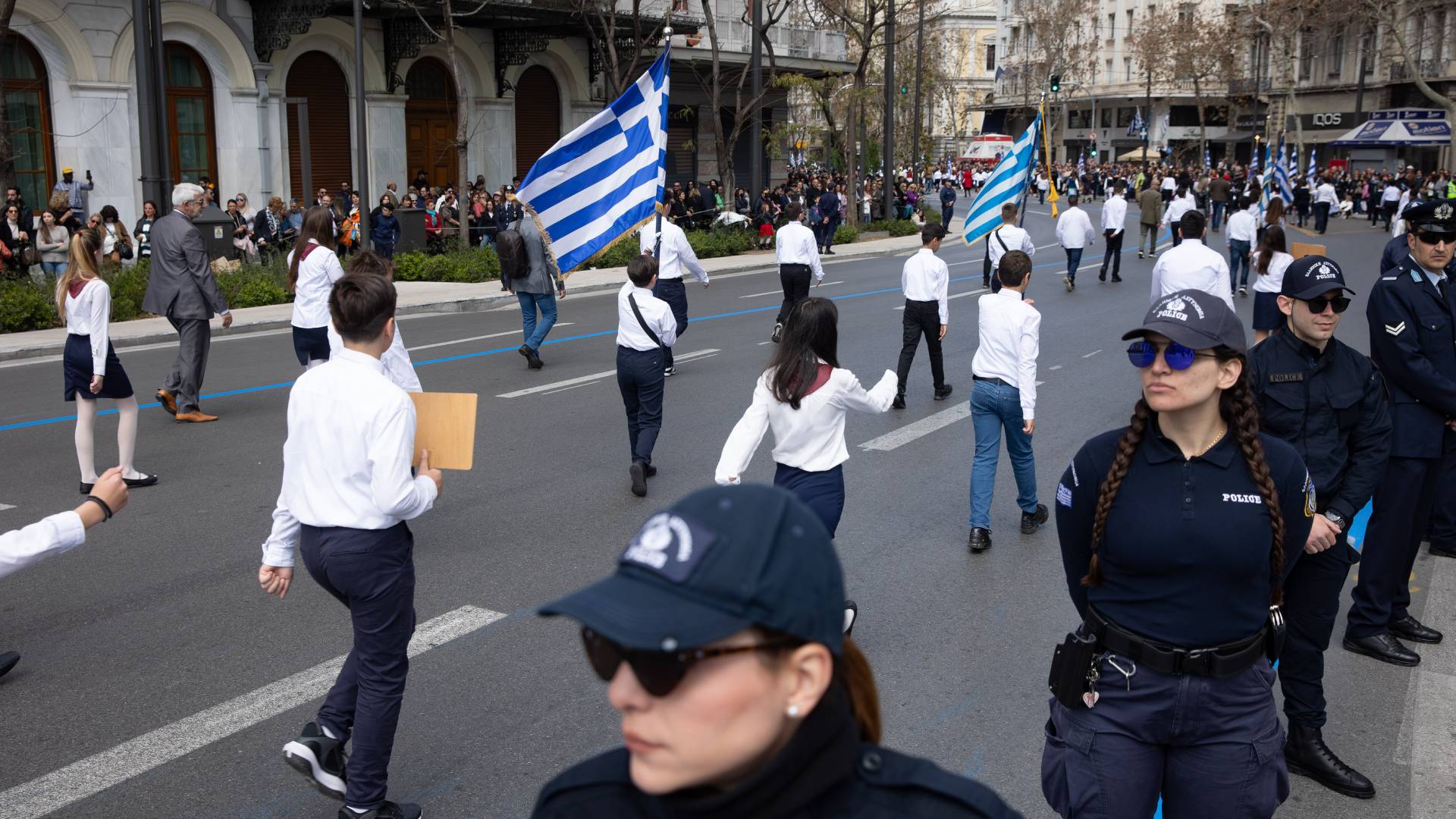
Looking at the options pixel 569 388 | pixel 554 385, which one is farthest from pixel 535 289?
pixel 569 388

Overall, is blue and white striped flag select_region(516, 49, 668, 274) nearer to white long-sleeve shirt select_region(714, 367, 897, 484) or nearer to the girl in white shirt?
the girl in white shirt

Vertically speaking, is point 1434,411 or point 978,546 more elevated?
point 1434,411

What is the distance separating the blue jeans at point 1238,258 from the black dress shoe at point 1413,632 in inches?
589

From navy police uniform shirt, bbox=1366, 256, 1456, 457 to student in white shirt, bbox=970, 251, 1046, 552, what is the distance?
1.99 m

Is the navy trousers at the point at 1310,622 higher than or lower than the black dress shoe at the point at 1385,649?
higher

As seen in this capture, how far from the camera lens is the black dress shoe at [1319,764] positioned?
4.57 metres

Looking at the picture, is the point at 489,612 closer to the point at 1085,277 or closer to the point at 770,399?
the point at 770,399

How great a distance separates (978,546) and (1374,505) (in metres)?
2.26

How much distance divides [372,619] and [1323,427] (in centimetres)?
338

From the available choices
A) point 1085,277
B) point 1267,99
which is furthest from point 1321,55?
point 1085,277

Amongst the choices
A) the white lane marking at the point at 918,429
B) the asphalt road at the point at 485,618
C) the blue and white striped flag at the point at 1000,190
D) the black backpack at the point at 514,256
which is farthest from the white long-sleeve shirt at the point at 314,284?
the blue and white striped flag at the point at 1000,190

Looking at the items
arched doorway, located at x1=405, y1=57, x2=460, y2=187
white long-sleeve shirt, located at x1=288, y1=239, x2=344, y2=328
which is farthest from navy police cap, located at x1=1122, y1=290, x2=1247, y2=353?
arched doorway, located at x1=405, y1=57, x2=460, y2=187

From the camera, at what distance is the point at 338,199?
2767 cm

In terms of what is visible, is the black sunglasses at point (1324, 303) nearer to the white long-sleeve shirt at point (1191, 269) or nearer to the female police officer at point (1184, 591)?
the female police officer at point (1184, 591)
